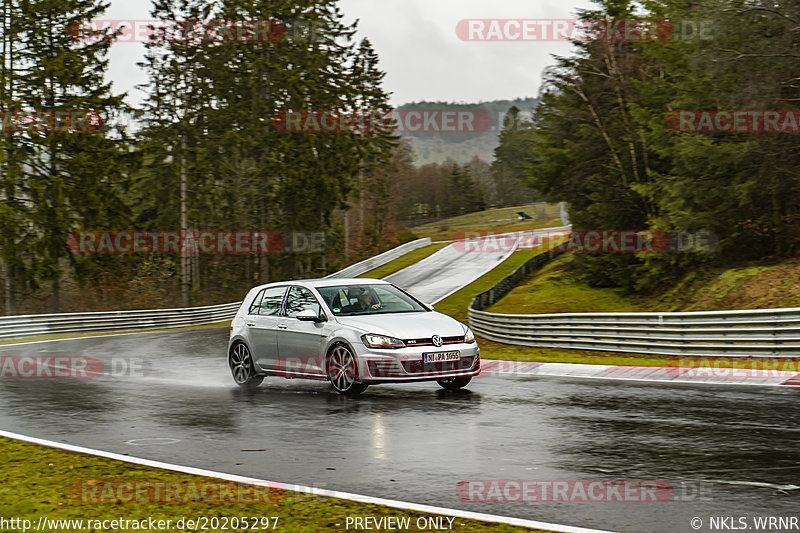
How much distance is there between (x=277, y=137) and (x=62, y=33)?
1577cm

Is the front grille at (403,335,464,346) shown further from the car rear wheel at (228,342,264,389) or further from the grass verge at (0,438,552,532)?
the grass verge at (0,438,552,532)

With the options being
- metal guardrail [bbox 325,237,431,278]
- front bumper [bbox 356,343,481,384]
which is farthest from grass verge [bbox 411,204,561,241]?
front bumper [bbox 356,343,481,384]

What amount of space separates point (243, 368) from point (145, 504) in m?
8.33

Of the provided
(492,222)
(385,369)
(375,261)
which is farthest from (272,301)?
(492,222)

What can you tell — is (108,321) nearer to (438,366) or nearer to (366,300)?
(366,300)

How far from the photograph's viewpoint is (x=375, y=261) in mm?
70500

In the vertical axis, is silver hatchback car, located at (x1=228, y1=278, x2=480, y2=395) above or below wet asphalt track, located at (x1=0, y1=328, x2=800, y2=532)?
above

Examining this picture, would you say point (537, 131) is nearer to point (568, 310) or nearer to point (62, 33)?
point (568, 310)

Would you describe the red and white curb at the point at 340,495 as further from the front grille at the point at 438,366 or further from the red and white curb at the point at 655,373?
the red and white curb at the point at 655,373

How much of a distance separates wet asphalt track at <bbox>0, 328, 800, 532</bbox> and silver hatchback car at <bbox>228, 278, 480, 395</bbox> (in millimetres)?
373

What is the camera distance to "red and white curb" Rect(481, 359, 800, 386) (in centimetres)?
1341

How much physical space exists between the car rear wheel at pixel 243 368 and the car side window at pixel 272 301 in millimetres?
707

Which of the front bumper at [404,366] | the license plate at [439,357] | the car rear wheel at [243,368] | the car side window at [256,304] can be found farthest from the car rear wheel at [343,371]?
the car side window at [256,304]

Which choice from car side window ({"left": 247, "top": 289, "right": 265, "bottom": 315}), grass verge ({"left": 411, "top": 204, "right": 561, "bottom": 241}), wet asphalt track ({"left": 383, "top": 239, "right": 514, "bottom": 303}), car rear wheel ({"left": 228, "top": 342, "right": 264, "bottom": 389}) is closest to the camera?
car rear wheel ({"left": 228, "top": 342, "right": 264, "bottom": 389})
